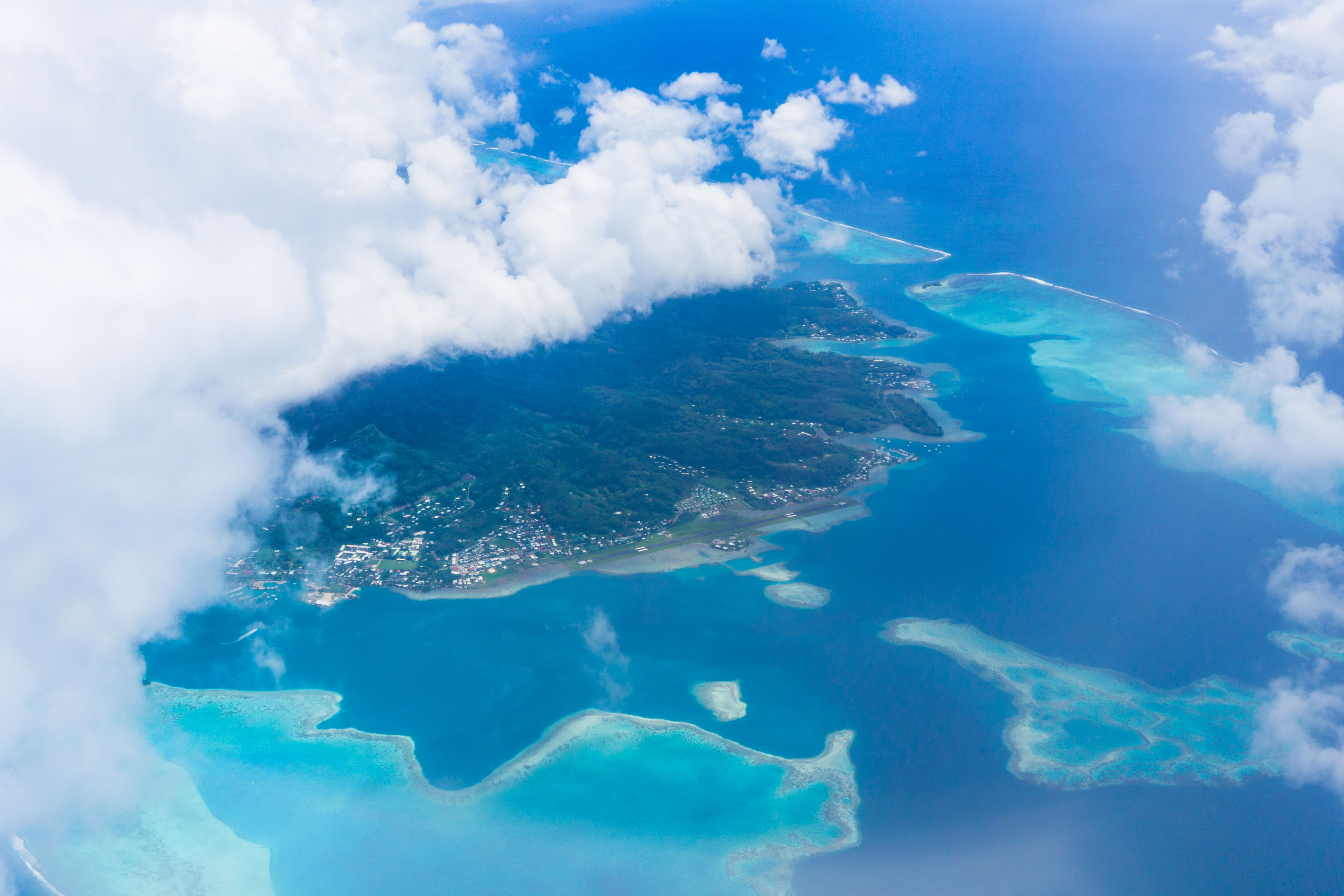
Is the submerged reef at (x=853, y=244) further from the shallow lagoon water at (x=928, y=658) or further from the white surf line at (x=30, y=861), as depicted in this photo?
the white surf line at (x=30, y=861)

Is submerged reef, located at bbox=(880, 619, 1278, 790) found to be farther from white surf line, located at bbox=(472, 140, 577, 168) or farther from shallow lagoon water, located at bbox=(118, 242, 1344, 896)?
white surf line, located at bbox=(472, 140, 577, 168)

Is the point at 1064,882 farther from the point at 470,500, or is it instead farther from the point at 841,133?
the point at 841,133

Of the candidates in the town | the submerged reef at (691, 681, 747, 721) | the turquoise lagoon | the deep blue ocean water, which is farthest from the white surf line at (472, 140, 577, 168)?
the submerged reef at (691, 681, 747, 721)

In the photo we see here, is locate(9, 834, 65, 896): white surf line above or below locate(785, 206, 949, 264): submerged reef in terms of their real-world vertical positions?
below

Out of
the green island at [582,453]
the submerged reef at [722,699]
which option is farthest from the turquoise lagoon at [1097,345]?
the submerged reef at [722,699]

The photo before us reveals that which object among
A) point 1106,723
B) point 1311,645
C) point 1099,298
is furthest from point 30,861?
point 1099,298

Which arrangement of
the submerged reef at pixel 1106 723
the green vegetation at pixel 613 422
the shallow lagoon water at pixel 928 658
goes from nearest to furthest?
the shallow lagoon water at pixel 928 658 → the submerged reef at pixel 1106 723 → the green vegetation at pixel 613 422

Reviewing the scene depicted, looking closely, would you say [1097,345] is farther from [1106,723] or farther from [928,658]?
[1106,723]
